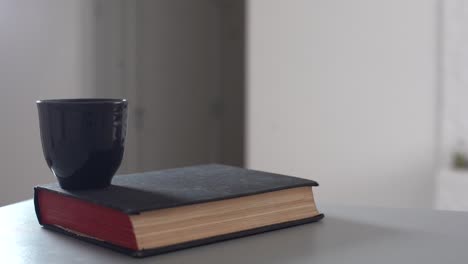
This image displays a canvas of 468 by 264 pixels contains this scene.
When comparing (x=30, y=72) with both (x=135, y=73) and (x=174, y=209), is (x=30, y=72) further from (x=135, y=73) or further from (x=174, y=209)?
(x=174, y=209)

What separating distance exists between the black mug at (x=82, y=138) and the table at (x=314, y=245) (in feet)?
0.20

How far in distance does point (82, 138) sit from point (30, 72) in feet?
7.32

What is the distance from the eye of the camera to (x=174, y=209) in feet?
1.71

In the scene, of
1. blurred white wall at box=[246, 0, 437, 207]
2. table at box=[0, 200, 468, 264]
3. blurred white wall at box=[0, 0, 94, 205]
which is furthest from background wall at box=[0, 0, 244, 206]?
table at box=[0, 200, 468, 264]

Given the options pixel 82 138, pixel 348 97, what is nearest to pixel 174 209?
pixel 82 138

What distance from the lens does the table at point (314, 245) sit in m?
0.51

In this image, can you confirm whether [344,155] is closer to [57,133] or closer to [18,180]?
[18,180]

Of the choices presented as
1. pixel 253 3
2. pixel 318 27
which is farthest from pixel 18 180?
pixel 318 27

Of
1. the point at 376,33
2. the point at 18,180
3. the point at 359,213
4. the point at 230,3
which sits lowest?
the point at 18,180

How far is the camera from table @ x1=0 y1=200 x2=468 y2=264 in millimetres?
506

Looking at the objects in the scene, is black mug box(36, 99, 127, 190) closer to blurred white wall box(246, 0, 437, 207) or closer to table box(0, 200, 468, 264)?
table box(0, 200, 468, 264)

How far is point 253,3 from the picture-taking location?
263 cm

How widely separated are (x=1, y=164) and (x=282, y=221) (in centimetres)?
222

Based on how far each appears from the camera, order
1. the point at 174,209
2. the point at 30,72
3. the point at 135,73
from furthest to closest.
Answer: the point at 135,73, the point at 30,72, the point at 174,209
